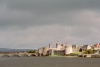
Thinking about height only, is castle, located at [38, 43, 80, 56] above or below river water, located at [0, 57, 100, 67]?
above

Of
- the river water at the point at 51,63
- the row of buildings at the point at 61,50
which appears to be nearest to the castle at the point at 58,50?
the row of buildings at the point at 61,50

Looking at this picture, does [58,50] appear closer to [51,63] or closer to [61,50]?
[61,50]

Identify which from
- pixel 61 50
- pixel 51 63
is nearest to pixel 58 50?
pixel 61 50

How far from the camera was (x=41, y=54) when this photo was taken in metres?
162

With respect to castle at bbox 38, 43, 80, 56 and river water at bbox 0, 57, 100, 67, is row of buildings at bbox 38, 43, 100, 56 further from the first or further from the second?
river water at bbox 0, 57, 100, 67

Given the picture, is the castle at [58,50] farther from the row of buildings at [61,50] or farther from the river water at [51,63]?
the river water at [51,63]

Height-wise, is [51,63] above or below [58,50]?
below

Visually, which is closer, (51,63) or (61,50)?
(51,63)

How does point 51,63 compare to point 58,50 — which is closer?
point 51,63

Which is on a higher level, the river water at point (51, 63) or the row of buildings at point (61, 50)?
the row of buildings at point (61, 50)

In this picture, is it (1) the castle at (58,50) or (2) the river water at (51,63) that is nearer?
(2) the river water at (51,63)

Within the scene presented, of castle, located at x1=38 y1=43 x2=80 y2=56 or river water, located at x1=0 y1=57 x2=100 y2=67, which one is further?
castle, located at x1=38 y1=43 x2=80 y2=56

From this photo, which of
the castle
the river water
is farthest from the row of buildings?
the river water

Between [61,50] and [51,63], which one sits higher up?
[61,50]
